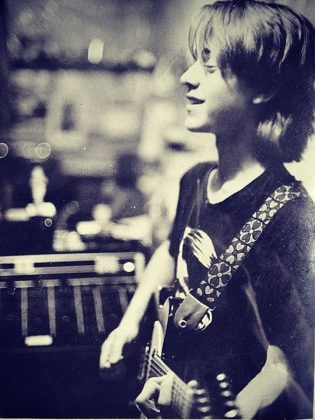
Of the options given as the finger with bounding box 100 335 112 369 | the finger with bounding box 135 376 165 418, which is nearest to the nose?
the finger with bounding box 100 335 112 369

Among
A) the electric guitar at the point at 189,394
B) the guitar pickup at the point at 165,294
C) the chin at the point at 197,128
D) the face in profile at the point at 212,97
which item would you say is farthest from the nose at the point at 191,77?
the electric guitar at the point at 189,394

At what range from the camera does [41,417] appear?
2.36 m

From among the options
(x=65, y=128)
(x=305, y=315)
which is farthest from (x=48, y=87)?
(x=305, y=315)

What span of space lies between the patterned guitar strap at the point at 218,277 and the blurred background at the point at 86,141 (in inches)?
9.5

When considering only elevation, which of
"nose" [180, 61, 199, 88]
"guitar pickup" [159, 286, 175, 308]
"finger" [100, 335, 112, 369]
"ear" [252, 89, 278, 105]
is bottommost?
"finger" [100, 335, 112, 369]

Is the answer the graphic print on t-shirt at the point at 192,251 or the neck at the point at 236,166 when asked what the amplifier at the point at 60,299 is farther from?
the neck at the point at 236,166

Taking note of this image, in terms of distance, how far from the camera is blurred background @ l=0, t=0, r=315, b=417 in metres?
2.33

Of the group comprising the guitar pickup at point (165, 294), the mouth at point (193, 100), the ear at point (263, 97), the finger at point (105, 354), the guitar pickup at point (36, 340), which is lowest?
the finger at point (105, 354)

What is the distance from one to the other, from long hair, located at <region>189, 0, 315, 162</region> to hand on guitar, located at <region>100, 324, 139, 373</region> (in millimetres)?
887

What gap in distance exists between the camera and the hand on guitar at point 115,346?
2363mm

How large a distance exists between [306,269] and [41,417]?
1.22 meters

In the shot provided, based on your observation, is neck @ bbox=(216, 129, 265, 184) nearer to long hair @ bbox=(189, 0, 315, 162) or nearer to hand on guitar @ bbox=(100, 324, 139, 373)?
long hair @ bbox=(189, 0, 315, 162)

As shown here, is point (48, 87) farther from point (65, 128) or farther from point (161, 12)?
point (161, 12)

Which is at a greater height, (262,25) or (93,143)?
(262,25)
